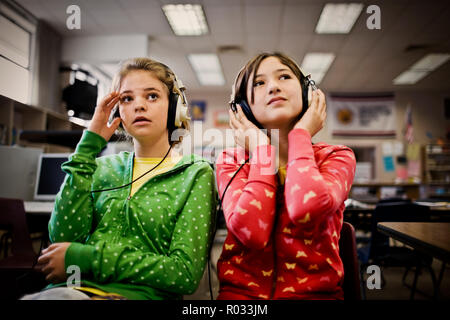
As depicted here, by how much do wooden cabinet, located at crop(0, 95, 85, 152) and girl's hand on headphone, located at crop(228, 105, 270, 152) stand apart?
1.92ft

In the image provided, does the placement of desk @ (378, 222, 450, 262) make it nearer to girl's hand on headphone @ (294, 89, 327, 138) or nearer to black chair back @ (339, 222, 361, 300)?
black chair back @ (339, 222, 361, 300)

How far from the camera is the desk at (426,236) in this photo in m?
0.57

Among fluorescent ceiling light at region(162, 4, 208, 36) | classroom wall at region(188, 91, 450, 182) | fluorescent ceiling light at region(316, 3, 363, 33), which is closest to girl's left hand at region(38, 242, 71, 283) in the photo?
fluorescent ceiling light at region(162, 4, 208, 36)

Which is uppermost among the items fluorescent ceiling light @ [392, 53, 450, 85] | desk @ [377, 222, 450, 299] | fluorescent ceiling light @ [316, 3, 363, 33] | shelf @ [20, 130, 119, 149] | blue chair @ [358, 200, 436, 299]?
fluorescent ceiling light @ [316, 3, 363, 33]

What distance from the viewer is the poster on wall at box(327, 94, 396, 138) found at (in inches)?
263

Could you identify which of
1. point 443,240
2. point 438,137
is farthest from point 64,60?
point 438,137

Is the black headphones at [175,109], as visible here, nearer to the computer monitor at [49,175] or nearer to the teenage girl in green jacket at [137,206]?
the teenage girl in green jacket at [137,206]

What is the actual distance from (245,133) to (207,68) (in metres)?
4.97

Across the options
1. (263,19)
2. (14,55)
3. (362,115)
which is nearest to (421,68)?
(362,115)

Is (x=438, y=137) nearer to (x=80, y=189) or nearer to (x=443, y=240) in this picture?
(x=443, y=240)

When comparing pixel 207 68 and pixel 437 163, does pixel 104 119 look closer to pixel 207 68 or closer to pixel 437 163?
pixel 207 68

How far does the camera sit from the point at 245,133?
0.78 m

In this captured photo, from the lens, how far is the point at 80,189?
720 mm
